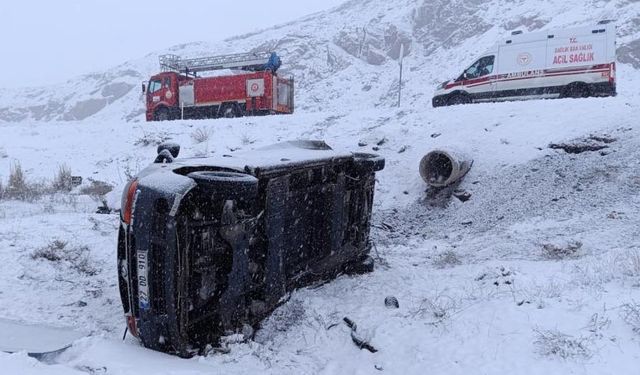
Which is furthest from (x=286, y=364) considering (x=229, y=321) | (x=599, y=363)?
(x=599, y=363)

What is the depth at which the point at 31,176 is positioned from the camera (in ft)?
36.2

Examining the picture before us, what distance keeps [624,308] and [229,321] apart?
2789mm

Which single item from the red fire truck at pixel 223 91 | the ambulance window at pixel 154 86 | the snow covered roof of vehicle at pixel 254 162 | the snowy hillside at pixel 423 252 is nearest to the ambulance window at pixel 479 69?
the snowy hillside at pixel 423 252

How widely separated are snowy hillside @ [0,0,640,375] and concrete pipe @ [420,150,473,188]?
271 millimetres

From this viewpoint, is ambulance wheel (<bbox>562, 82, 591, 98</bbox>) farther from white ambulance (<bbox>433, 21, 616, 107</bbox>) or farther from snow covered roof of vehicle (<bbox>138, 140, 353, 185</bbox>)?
snow covered roof of vehicle (<bbox>138, 140, 353, 185</bbox>)

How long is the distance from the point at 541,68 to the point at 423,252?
473 inches

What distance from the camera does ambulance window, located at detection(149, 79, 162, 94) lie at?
2231cm

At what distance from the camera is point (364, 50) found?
51906 mm

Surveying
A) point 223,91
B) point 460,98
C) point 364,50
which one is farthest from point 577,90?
point 364,50

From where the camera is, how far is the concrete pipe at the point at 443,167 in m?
7.55

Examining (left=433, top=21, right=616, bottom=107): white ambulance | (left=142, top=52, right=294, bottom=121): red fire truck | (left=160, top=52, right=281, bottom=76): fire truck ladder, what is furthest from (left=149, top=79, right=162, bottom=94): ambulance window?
(left=433, top=21, right=616, bottom=107): white ambulance

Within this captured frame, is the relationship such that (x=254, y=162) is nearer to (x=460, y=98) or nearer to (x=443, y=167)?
(x=443, y=167)

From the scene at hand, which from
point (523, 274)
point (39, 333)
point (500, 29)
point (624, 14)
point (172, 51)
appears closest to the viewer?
point (39, 333)

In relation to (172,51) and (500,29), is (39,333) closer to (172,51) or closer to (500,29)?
(500,29)
